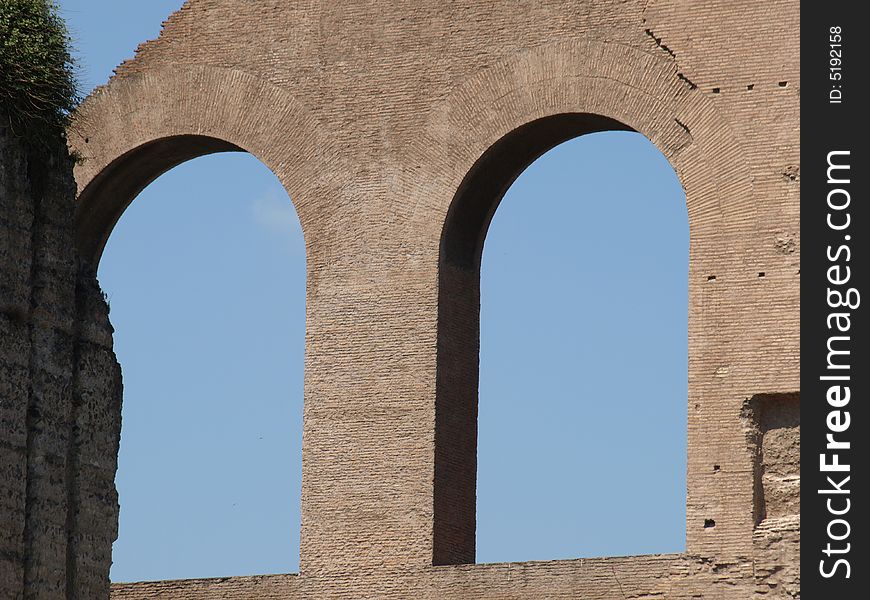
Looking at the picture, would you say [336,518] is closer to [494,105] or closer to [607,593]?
[607,593]

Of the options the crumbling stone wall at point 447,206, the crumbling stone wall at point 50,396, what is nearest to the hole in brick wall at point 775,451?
the crumbling stone wall at point 447,206

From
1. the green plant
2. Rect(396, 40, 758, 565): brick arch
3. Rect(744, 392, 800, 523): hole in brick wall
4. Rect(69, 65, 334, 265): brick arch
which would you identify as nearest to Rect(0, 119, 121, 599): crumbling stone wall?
the green plant

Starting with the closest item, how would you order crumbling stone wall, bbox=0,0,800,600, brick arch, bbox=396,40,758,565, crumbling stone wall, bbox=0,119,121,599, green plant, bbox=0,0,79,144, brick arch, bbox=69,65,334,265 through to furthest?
crumbling stone wall, bbox=0,119,121,599 < green plant, bbox=0,0,79,144 < crumbling stone wall, bbox=0,0,800,600 < brick arch, bbox=396,40,758,565 < brick arch, bbox=69,65,334,265

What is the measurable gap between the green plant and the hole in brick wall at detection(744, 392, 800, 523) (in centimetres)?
526

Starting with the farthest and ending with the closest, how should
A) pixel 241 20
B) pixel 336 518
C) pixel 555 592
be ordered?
pixel 241 20 → pixel 336 518 → pixel 555 592

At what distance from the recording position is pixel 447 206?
666 inches
